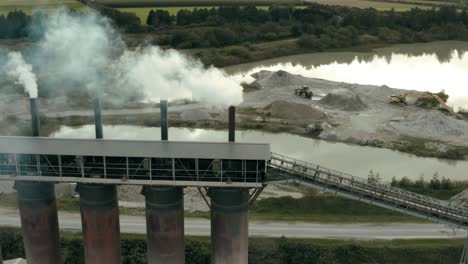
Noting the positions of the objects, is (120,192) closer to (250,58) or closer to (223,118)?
(223,118)

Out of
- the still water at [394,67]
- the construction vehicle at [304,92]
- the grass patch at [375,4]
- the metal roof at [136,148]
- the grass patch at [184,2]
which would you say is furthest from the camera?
the grass patch at [375,4]

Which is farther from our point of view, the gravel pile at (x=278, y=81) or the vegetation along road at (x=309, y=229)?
the gravel pile at (x=278, y=81)

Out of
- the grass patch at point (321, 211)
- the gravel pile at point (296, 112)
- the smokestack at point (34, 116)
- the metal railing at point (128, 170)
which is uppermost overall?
the smokestack at point (34, 116)

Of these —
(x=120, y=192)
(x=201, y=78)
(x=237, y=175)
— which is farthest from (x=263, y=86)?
(x=237, y=175)

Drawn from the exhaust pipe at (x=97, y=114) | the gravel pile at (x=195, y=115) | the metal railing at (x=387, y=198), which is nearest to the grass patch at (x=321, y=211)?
the metal railing at (x=387, y=198)

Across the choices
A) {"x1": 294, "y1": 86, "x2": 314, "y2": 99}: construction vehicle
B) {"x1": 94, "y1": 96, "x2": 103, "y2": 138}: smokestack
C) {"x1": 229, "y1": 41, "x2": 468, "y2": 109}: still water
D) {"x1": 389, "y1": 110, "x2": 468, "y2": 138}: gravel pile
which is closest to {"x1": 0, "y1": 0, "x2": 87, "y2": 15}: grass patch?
{"x1": 229, "y1": 41, "x2": 468, "y2": 109}: still water

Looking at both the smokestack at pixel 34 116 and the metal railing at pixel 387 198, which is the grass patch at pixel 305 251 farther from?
the smokestack at pixel 34 116
